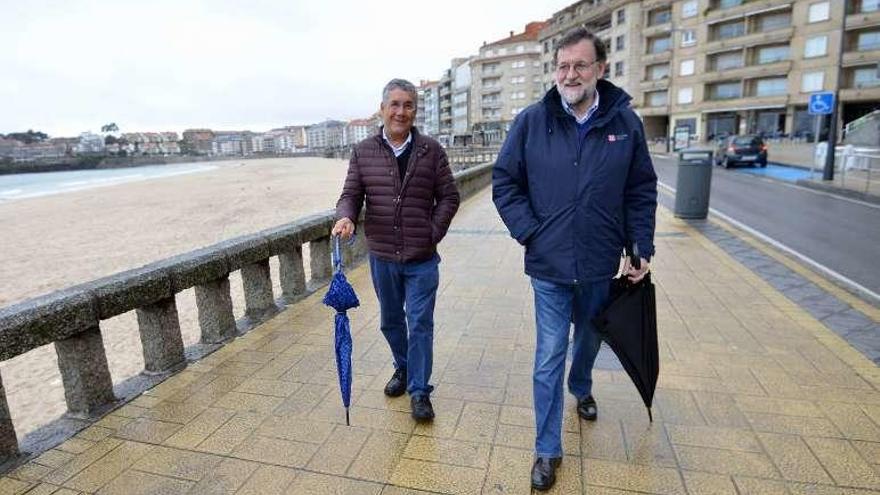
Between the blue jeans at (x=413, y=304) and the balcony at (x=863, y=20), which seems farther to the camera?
the balcony at (x=863, y=20)

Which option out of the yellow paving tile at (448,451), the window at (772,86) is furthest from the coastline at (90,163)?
the yellow paving tile at (448,451)

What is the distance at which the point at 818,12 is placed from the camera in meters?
42.6

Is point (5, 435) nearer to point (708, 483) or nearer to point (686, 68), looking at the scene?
point (708, 483)

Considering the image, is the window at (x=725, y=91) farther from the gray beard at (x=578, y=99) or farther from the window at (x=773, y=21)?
the gray beard at (x=578, y=99)

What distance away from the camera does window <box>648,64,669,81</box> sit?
54.3 meters

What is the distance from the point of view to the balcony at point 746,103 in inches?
1789

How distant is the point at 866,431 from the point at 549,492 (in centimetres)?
188

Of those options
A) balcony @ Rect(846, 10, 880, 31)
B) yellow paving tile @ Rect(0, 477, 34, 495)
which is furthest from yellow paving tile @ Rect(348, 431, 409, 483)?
balcony @ Rect(846, 10, 880, 31)

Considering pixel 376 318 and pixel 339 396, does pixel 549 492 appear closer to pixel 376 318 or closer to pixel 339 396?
pixel 339 396

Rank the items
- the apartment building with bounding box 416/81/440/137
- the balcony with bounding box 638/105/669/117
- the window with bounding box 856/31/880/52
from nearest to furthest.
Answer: the window with bounding box 856/31/880/52 → the balcony with bounding box 638/105/669/117 → the apartment building with bounding box 416/81/440/137

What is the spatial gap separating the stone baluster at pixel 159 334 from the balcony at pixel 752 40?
54.0m

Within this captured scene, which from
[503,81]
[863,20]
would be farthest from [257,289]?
[503,81]

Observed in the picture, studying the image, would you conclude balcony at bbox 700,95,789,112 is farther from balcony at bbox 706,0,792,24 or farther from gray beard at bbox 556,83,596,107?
gray beard at bbox 556,83,596,107

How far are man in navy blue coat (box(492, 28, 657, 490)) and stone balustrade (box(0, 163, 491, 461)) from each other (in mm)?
2451
